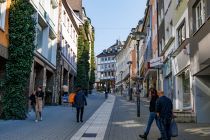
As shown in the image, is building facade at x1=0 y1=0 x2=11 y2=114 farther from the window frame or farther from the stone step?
the window frame

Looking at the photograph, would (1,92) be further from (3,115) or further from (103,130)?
(103,130)

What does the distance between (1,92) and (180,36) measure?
1210 cm

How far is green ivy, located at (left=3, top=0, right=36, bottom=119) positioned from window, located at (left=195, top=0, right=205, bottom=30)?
8841mm

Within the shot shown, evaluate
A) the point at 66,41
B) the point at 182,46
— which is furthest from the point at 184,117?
the point at 66,41

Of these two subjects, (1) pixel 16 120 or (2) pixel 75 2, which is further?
(2) pixel 75 2

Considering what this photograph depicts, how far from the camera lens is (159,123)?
10594mm

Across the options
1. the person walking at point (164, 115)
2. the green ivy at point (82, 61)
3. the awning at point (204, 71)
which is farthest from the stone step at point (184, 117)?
the green ivy at point (82, 61)

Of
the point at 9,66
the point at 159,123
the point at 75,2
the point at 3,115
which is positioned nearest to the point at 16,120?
the point at 3,115

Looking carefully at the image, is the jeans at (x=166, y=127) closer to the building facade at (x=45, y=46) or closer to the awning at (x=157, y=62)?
the building facade at (x=45, y=46)

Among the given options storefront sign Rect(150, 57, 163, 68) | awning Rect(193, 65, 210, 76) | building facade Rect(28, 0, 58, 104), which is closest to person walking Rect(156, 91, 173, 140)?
awning Rect(193, 65, 210, 76)

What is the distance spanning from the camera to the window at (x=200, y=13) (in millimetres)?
16286

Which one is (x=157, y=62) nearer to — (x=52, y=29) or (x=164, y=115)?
(x=52, y=29)

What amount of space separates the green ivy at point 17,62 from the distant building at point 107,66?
108m

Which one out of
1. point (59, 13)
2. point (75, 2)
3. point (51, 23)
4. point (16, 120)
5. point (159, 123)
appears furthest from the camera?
point (75, 2)
